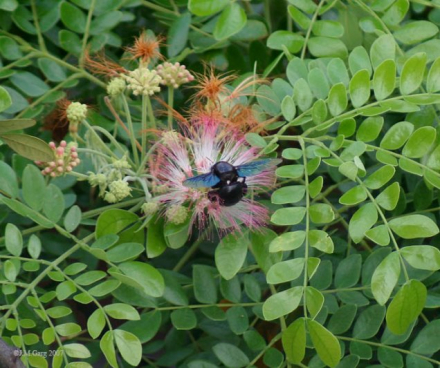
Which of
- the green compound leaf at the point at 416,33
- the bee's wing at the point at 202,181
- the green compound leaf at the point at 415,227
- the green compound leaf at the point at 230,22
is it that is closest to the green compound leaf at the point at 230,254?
the bee's wing at the point at 202,181

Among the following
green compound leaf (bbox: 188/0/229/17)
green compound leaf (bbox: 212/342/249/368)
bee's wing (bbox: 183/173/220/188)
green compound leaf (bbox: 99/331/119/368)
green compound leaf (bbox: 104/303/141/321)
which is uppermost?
green compound leaf (bbox: 188/0/229/17)

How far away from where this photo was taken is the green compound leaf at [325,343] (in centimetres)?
107

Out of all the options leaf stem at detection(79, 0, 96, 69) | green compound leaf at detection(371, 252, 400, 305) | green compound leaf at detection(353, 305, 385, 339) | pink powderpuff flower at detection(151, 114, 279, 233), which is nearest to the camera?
green compound leaf at detection(371, 252, 400, 305)

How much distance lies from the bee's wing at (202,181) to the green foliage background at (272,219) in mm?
98

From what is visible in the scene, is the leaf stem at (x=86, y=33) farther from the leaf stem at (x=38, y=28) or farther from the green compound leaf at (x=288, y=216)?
the green compound leaf at (x=288, y=216)

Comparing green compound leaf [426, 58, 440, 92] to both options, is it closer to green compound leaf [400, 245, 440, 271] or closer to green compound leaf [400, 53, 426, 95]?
green compound leaf [400, 53, 426, 95]

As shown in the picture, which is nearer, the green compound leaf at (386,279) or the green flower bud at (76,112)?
the green compound leaf at (386,279)

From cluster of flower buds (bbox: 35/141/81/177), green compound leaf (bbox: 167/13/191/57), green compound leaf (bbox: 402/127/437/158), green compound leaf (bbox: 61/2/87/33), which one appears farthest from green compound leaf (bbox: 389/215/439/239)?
green compound leaf (bbox: 61/2/87/33)

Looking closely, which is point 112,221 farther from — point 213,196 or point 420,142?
point 420,142

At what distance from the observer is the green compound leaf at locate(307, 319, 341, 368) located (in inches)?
42.0

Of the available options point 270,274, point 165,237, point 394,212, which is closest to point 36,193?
point 165,237

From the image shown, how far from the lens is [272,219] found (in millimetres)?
1109

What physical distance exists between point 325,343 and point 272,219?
0.18m

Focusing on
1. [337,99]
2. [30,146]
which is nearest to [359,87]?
[337,99]
